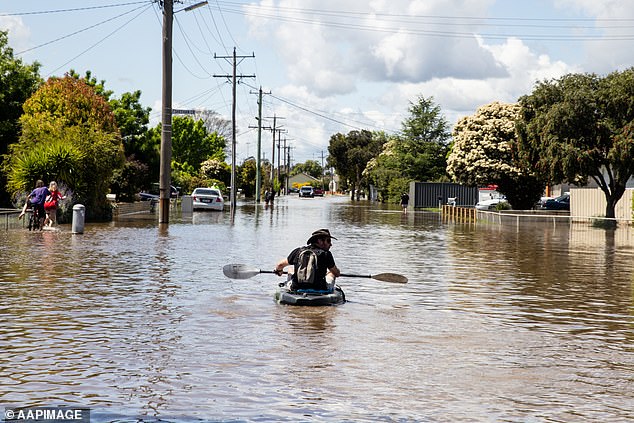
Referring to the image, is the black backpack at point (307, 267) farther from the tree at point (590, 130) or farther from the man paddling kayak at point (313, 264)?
the tree at point (590, 130)

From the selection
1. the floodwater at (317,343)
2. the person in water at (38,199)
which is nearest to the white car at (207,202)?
the person in water at (38,199)

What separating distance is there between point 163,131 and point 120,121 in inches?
1270

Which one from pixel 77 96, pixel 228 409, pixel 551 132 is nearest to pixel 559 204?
pixel 551 132

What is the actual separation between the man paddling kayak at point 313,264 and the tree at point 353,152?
12524cm

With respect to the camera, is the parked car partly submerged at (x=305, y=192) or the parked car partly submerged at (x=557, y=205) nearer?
the parked car partly submerged at (x=557, y=205)

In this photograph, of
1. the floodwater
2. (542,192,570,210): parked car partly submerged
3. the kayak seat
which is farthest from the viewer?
(542,192,570,210): parked car partly submerged

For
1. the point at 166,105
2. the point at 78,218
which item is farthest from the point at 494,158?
the point at 78,218

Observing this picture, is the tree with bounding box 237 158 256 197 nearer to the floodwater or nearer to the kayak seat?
the floodwater

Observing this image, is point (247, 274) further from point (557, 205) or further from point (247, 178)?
point (247, 178)

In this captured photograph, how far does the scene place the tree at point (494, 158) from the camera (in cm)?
6222

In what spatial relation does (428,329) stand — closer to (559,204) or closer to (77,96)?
(77,96)

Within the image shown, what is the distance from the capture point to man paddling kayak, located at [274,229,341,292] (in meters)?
14.1

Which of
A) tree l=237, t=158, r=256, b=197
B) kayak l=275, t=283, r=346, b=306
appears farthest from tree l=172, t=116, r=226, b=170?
kayak l=275, t=283, r=346, b=306
